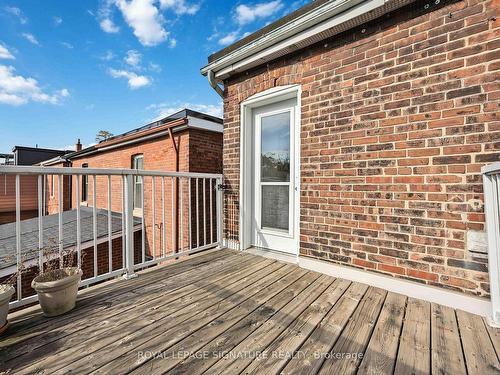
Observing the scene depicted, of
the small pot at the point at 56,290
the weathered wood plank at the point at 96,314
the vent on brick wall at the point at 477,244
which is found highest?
the vent on brick wall at the point at 477,244

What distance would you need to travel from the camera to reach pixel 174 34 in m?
6.01

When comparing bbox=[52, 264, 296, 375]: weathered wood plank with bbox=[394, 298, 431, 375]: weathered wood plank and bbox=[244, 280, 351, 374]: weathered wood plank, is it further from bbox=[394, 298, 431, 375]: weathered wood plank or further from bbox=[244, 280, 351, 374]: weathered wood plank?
bbox=[394, 298, 431, 375]: weathered wood plank

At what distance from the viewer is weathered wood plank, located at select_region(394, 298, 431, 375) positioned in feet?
3.83

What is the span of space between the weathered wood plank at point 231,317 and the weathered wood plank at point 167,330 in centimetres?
6

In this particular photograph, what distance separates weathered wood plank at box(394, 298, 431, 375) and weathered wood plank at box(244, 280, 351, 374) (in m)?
0.49

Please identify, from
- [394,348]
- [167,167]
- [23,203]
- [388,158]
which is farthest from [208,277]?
[23,203]

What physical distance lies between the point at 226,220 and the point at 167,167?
→ 2822 mm

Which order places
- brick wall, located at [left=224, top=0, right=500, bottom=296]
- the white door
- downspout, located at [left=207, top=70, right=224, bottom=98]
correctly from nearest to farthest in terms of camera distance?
brick wall, located at [left=224, top=0, right=500, bottom=296] < the white door < downspout, located at [left=207, top=70, right=224, bottom=98]

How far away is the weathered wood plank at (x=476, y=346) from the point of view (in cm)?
117

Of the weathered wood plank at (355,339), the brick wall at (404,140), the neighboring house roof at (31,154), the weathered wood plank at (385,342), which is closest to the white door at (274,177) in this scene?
the brick wall at (404,140)

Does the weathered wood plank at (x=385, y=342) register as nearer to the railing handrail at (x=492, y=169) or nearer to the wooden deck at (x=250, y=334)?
the wooden deck at (x=250, y=334)

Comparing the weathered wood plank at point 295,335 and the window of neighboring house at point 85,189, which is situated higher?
the window of neighboring house at point 85,189

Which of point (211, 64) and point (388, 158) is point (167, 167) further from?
point (388, 158)

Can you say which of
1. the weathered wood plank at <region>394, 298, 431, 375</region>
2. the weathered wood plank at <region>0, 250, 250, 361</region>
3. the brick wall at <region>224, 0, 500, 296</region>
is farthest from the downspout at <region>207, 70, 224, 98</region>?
the weathered wood plank at <region>394, 298, 431, 375</region>
